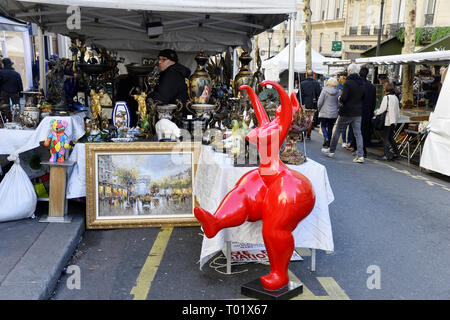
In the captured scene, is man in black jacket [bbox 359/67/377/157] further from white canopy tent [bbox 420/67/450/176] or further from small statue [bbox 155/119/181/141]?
small statue [bbox 155/119/181/141]

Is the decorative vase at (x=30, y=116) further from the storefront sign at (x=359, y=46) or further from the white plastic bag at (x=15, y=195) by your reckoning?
the storefront sign at (x=359, y=46)

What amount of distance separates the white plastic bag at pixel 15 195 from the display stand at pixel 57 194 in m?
0.21

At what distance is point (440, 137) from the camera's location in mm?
7188

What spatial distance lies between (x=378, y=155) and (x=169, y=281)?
7.46m

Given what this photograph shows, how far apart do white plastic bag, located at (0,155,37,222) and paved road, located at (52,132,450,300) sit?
788 millimetres

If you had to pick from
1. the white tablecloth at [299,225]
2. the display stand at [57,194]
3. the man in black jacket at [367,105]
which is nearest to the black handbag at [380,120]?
the man in black jacket at [367,105]

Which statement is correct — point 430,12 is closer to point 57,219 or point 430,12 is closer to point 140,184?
point 140,184

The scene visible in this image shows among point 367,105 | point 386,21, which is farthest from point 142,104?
point 386,21

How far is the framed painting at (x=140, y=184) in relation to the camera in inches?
172

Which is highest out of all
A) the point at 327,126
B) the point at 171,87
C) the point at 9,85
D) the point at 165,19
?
the point at 165,19

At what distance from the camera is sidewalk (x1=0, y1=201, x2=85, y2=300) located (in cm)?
296

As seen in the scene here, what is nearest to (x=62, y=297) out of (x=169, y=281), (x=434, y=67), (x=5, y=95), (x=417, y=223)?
(x=169, y=281)

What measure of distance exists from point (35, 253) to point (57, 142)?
4.15ft

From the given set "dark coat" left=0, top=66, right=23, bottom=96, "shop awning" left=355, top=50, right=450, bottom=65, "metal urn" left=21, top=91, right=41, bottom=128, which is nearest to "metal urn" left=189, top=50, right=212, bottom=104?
"metal urn" left=21, top=91, right=41, bottom=128
